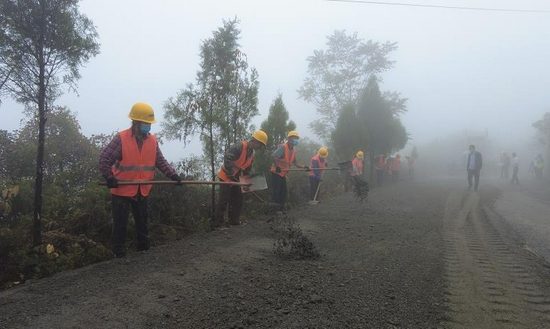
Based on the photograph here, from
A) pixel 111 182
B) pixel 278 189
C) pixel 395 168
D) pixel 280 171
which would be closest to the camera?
pixel 111 182

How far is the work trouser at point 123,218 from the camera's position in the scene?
4855 mm

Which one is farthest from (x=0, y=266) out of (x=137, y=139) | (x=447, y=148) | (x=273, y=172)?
(x=447, y=148)

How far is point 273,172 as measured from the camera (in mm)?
9008

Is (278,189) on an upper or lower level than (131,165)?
lower

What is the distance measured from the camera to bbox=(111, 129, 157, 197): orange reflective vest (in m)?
4.84

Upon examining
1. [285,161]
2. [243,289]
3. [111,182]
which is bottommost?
[243,289]

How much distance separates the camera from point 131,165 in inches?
192

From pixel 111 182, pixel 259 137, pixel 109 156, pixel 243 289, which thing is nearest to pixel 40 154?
pixel 109 156

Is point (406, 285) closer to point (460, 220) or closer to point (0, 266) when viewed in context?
point (0, 266)

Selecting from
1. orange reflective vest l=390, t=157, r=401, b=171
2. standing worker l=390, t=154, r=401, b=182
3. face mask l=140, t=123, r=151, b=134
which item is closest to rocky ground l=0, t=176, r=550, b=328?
face mask l=140, t=123, r=151, b=134

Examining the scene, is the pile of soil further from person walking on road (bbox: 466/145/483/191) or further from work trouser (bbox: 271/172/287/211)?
person walking on road (bbox: 466/145/483/191)

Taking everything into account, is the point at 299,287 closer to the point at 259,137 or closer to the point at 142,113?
the point at 142,113

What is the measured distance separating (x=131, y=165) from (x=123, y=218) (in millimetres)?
692

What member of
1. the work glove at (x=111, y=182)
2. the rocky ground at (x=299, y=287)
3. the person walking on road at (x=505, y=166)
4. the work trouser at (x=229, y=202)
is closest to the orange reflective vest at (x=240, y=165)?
the work trouser at (x=229, y=202)
